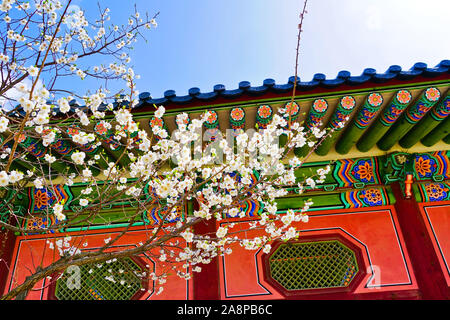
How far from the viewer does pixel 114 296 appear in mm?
4535

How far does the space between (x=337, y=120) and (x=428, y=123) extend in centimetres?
103

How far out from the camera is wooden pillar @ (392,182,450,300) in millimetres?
3949

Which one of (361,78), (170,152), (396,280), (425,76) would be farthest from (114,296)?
(425,76)

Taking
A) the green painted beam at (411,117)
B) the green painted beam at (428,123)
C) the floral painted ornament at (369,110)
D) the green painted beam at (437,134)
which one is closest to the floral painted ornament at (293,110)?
the floral painted ornament at (369,110)

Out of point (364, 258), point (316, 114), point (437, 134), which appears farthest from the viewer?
point (364, 258)

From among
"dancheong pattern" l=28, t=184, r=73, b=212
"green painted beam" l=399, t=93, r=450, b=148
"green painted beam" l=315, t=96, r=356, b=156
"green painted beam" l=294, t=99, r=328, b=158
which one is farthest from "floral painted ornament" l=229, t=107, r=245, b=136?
"dancheong pattern" l=28, t=184, r=73, b=212

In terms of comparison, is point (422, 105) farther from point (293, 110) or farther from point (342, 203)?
point (342, 203)

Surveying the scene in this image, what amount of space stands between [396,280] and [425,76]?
231 cm

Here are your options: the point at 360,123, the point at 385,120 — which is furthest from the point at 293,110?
the point at 385,120

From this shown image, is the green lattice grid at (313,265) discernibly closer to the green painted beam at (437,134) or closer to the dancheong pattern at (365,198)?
the dancheong pattern at (365,198)

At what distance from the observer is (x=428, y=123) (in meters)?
3.87

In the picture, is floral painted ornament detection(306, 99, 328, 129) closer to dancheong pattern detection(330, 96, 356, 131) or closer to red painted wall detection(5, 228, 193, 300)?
dancheong pattern detection(330, 96, 356, 131)

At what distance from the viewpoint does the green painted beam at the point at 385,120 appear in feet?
11.6
